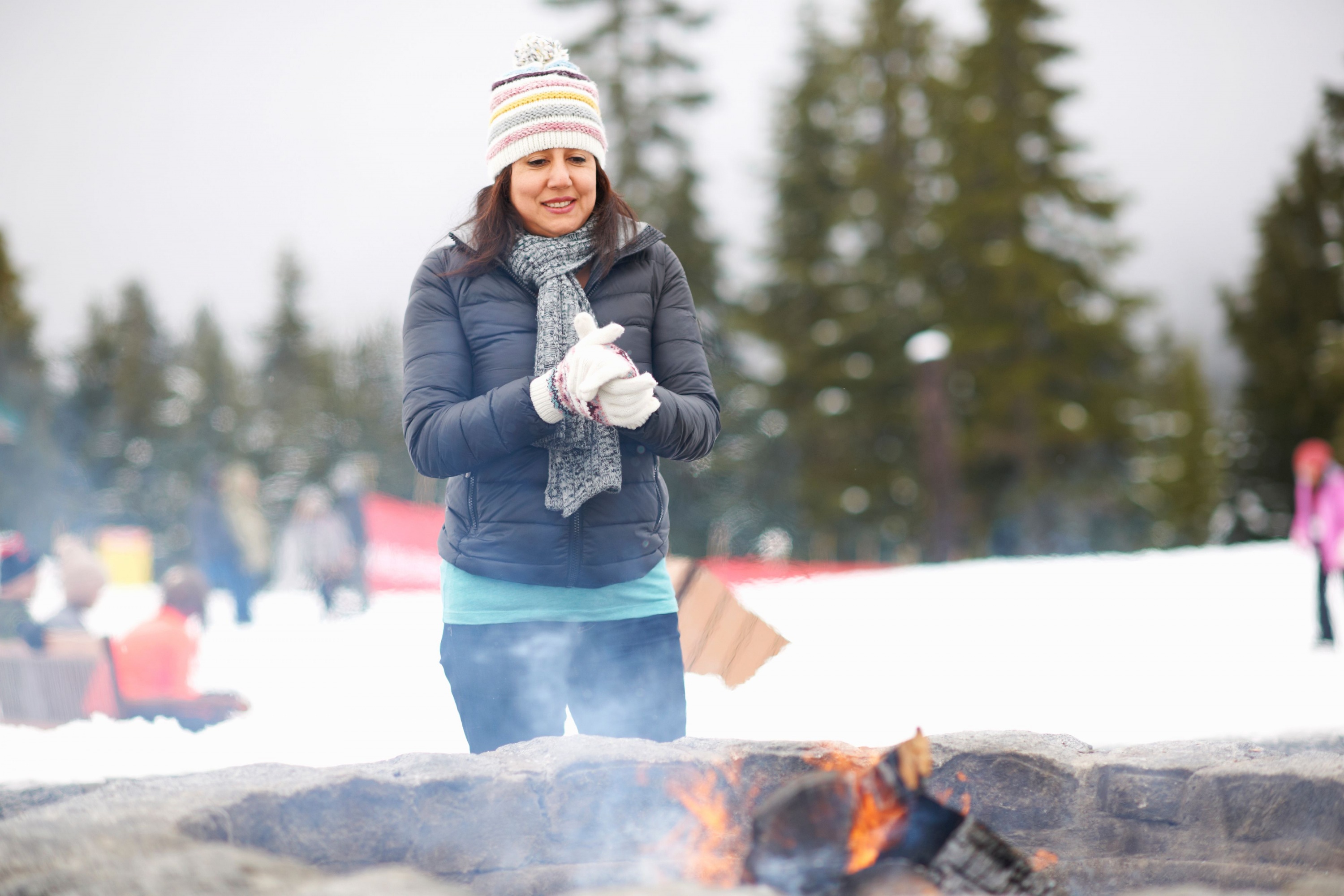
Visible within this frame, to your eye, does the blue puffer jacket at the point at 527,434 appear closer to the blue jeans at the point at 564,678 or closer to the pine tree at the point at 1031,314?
the blue jeans at the point at 564,678

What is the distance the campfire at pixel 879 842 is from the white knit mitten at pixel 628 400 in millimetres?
616

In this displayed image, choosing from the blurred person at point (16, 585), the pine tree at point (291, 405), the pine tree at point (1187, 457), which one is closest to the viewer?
the blurred person at point (16, 585)

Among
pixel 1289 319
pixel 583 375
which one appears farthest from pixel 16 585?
pixel 1289 319

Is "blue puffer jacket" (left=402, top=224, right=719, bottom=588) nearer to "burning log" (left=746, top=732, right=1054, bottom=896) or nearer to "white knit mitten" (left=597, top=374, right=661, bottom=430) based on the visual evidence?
"white knit mitten" (left=597, top=374, right=661, bottom=430)

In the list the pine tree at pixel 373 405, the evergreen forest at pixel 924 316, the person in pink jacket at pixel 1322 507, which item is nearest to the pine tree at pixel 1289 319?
the evergreen forest at pixel 924 316

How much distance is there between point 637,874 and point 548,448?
0.75 meters

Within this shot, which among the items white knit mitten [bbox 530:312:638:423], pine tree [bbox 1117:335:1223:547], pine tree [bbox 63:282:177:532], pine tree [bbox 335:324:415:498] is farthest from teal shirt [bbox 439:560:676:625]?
pine tree [bbox 63:282:177:532]

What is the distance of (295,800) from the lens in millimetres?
1715

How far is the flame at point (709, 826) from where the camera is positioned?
1.82 metres

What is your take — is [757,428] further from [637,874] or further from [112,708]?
[637,874]

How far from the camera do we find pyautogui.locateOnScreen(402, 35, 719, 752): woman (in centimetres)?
189

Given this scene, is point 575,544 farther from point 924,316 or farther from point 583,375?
point 924,316

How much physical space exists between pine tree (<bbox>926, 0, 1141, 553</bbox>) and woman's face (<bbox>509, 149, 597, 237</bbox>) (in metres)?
16.1

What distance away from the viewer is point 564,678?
1.99 metres
